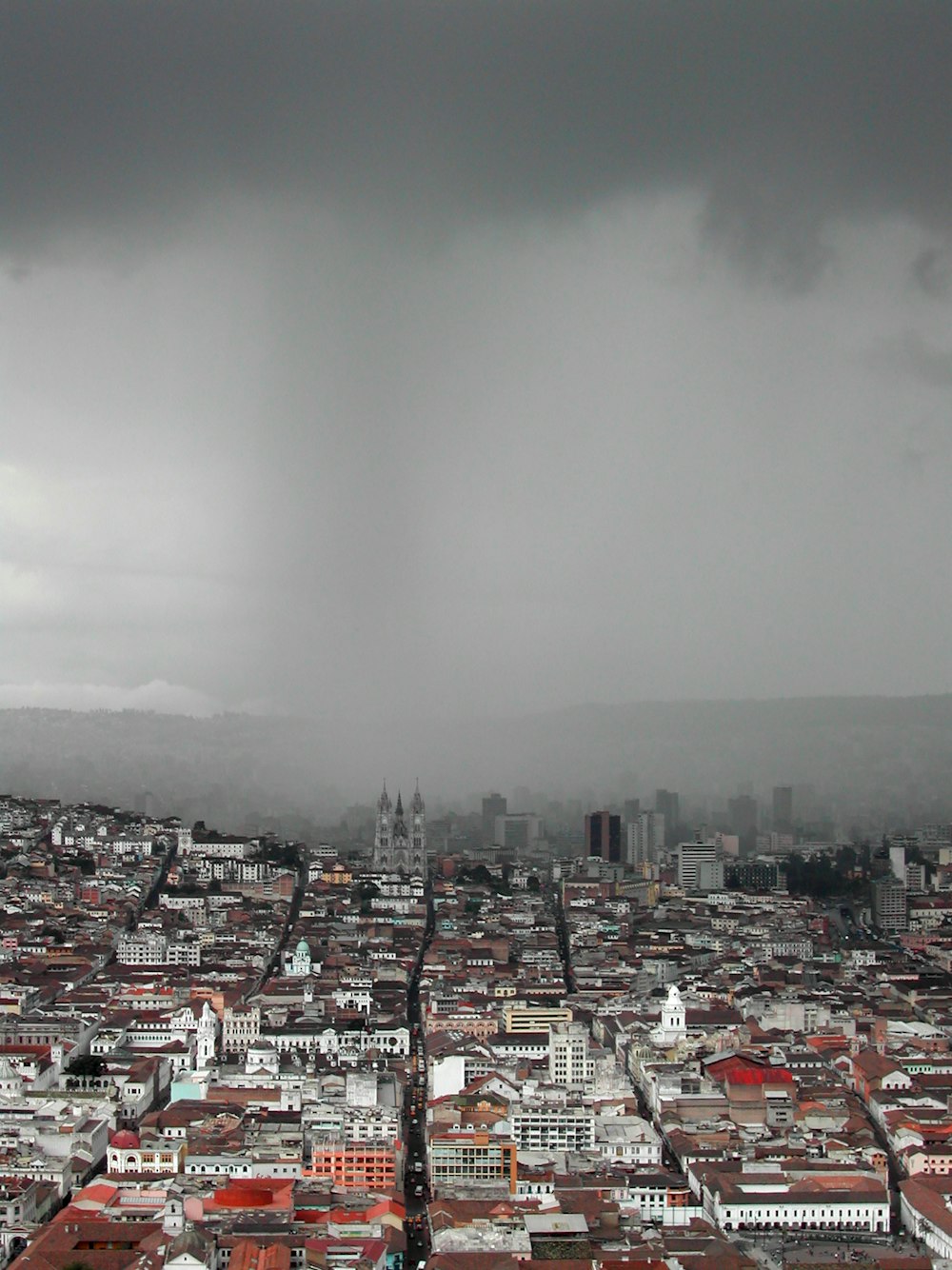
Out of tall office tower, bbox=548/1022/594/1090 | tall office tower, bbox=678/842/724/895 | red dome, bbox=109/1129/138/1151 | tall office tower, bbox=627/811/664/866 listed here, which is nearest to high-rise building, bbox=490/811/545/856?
tall office tower, bbox=627/811/664/866

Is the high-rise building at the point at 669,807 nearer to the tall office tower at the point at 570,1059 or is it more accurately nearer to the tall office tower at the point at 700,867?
the tall office tower at the point at 700,867

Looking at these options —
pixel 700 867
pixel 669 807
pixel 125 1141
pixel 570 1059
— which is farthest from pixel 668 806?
pixel 125 1141

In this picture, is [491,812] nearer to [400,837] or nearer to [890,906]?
[400,837]

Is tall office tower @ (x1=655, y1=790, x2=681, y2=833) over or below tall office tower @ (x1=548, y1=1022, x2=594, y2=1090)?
over

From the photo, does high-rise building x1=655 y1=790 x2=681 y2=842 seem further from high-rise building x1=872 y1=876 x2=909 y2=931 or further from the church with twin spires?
high-rise building x1=872 y1=876 x2=909 y2=931

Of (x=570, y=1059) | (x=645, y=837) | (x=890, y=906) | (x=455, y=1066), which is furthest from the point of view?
(x=645, y=837)

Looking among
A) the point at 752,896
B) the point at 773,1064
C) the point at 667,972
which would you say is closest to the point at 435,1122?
the point at 773,1064
